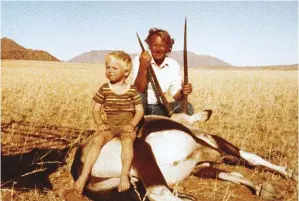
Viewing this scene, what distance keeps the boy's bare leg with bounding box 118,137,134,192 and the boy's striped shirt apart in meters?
0.35

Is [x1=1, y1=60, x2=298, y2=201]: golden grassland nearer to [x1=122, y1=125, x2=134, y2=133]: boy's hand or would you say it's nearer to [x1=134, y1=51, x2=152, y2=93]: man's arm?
[x1=122, y1=125, x2=134, y2=133]: boy's hand

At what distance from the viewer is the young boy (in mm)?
3316

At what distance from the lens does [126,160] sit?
10.6 feet

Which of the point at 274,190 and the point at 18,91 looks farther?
the point at 18,91

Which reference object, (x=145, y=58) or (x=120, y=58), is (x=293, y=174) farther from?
(x=120, y=58)

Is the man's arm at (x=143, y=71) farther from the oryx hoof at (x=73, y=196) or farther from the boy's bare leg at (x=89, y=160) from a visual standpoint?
the oryx hoof at (x=73, y=196)

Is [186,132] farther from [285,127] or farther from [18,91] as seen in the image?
[18,91]

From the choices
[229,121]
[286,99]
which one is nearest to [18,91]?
[229,121]

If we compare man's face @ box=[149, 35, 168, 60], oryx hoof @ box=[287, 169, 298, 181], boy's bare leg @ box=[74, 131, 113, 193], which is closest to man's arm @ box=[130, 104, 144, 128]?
boy's bare leg @ box=[74, 131, 113, 193]

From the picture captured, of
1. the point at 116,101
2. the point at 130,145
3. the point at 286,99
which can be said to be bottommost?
the point at 286,99

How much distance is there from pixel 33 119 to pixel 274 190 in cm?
550

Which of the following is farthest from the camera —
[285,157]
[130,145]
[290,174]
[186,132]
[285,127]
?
[285,127]

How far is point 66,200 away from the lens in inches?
140

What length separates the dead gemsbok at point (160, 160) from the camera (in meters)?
3.17
